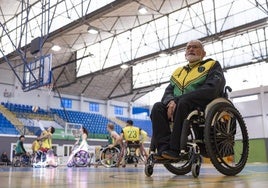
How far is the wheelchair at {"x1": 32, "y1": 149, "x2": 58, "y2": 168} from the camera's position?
33.5 ft

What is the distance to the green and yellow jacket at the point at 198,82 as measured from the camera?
8.04ft

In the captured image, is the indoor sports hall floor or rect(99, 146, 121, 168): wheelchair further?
rect(99, 146, 121, 168): wheelchair

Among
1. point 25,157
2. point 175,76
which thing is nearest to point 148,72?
point 25,157

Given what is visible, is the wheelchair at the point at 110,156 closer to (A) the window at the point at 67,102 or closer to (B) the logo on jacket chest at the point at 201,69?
(B) the logo on jacket chest at the point at 201,69

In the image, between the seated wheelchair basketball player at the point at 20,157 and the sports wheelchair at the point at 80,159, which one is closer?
the sports wheelchair at the point at 80,159

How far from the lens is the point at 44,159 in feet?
34.5

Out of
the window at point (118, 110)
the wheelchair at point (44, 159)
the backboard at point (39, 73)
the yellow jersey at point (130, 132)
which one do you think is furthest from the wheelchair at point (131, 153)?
the window at point (118, 110)

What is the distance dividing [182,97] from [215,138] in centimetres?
37

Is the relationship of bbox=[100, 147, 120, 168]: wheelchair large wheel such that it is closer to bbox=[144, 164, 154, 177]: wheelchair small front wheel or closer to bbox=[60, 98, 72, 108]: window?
bbox=[144, 164, 154, 177]: wheelchair small front wheel

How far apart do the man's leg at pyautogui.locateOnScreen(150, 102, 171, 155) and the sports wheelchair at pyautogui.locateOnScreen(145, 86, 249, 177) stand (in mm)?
125

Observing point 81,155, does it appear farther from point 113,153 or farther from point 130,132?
point 130,132

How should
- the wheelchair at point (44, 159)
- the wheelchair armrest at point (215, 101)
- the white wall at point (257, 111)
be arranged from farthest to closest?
the white wall at point (257, 111)
the wheelchair at point (44, 159)
the wheelchair armrest at point (215, 101)

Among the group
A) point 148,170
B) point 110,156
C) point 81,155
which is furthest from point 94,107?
point 148,170

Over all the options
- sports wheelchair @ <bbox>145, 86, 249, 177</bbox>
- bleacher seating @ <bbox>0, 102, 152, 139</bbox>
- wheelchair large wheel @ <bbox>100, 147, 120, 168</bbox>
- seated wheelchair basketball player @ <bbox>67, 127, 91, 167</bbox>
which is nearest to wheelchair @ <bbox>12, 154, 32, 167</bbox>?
seated wheelchair basketball player @ <bbox>67, 127, 91, 167</bbox>
